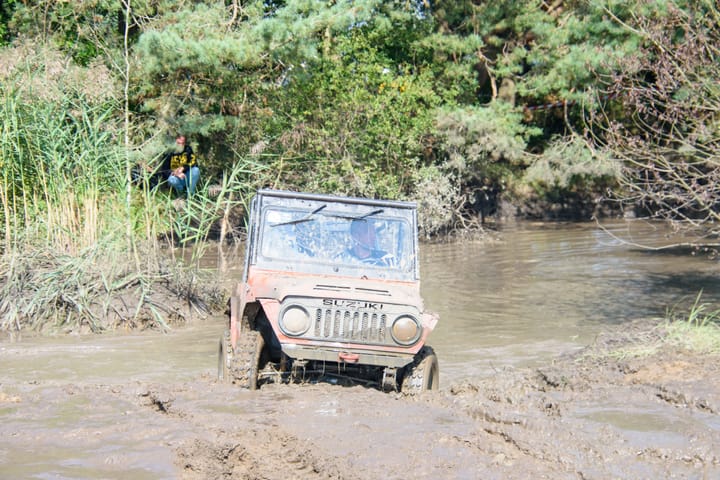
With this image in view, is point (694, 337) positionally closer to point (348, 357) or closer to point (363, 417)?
point (348, 357)

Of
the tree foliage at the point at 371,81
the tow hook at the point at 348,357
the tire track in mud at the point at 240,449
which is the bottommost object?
the tire track in mud at the point at 240,449

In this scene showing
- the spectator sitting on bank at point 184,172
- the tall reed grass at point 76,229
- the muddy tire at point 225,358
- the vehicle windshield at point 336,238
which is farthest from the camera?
the spectator sitting on bank at point 184,172

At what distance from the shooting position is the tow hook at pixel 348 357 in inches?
257

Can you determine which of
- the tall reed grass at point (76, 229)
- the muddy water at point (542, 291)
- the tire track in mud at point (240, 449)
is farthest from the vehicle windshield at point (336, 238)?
the tall reed grass at point (76, 229)

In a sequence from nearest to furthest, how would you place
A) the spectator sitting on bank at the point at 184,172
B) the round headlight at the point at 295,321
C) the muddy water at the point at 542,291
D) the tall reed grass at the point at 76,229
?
the round headlight at the point at 295,321, the muddy water at the point at 542,291, the tall reed grass at the point at 76,229, the spectator sitting on bank at the point at 184,172

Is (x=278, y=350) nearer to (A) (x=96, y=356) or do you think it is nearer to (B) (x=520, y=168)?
(A) (x=96, y=356)

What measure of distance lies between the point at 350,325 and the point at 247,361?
84cm

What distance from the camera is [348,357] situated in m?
6.54

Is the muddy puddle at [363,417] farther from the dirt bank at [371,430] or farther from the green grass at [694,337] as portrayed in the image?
the green grass at [694,337]

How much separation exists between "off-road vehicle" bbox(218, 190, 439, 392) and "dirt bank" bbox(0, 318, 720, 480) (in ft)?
0.81

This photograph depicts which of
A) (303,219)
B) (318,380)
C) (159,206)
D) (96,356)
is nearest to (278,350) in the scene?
(318,380)

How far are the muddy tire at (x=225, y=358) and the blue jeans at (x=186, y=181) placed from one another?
5132mm

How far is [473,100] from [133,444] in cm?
1778

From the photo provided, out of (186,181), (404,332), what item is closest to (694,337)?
(404,332)
